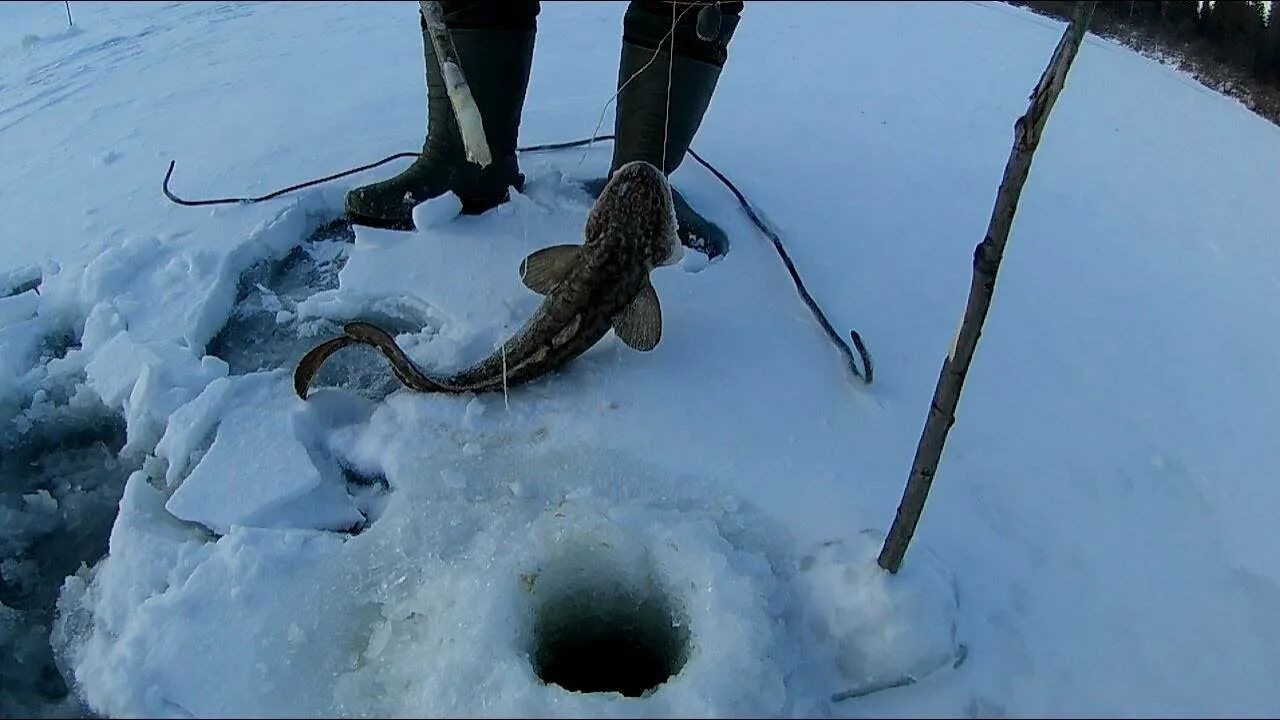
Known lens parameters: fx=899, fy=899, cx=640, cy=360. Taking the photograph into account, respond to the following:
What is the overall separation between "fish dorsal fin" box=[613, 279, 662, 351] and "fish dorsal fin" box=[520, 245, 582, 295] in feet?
0.62

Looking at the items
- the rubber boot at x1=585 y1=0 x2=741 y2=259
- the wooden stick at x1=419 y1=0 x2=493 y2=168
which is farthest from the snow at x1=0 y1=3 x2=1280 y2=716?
the wooden stick at x1=419 y1=0 x2=493 y2=168

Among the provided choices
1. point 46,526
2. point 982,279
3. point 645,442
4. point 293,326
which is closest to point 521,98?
point 293,326

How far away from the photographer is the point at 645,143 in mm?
2898

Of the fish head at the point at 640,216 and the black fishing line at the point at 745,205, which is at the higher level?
the fish head at the point at 640,216

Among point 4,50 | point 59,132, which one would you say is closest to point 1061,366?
point 59,132

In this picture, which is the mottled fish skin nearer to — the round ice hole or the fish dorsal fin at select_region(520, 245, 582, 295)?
the fish dorsal fin at select_region(520, 245, 582, 295)

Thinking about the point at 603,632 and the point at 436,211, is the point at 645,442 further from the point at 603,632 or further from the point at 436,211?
the point at 436,211

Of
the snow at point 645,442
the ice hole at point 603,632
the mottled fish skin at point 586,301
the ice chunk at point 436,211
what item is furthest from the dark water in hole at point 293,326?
the ice hole at point 603,632

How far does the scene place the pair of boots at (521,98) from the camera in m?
2.77

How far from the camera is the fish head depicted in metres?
2.38

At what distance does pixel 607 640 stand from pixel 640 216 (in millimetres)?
1094

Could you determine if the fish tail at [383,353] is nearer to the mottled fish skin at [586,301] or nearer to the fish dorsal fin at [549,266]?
the mottled fish skin at [586,301]

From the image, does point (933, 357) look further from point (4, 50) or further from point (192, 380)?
point (4, 50)

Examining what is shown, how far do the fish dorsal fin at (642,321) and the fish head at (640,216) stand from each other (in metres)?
0.09
